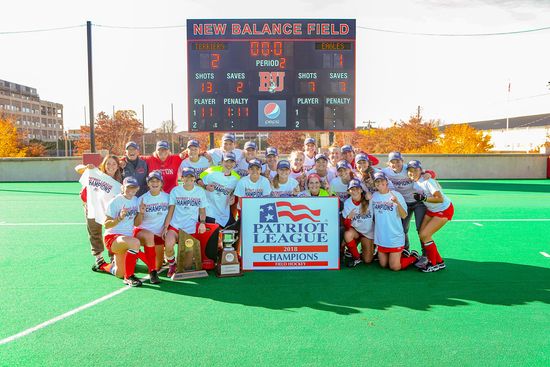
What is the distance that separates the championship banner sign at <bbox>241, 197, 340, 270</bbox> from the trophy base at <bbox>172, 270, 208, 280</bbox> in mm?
599

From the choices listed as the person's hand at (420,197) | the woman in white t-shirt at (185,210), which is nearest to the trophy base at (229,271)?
the woman in white t-shirt at (185,210)

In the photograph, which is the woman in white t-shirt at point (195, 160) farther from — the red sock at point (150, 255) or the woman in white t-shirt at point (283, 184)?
the red sock at point (150, 255)

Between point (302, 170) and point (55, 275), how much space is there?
386cm

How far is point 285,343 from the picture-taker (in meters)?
3.57

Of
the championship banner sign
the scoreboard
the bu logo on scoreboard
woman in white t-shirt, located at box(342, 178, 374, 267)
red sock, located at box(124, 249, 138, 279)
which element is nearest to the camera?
red sock, located at box(124, 249, 138, 279)

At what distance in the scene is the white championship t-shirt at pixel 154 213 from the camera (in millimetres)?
5637

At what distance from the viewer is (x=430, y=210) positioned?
603 centimetres

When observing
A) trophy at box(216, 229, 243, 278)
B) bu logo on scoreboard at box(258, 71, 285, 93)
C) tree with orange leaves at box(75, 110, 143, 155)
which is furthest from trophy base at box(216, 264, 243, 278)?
tree with orange leaves at box(75, 110, 143, 155)

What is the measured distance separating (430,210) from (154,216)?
3801 mm

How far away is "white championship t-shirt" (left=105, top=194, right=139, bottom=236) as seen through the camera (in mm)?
5387

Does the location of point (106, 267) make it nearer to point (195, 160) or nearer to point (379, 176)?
point (195, 160)

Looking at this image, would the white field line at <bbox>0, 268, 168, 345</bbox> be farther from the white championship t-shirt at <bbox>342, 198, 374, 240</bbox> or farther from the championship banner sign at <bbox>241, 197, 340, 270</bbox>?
the white championship t-shirt at <bbox>342, 198, 374, 240</bbox>

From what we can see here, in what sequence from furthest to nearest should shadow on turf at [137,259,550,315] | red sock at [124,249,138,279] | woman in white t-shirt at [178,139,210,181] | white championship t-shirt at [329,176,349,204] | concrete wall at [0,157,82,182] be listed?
concrete wall at [0,157,82,182]
woman in white t-shirt at [178,139,210,181]
white championship t-shirt at [329,176,349,204]
red sock at [124,249,138,279]
shadow on turf at [137,259,550,315]

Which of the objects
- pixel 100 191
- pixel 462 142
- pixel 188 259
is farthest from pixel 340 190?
pixel 462 142
